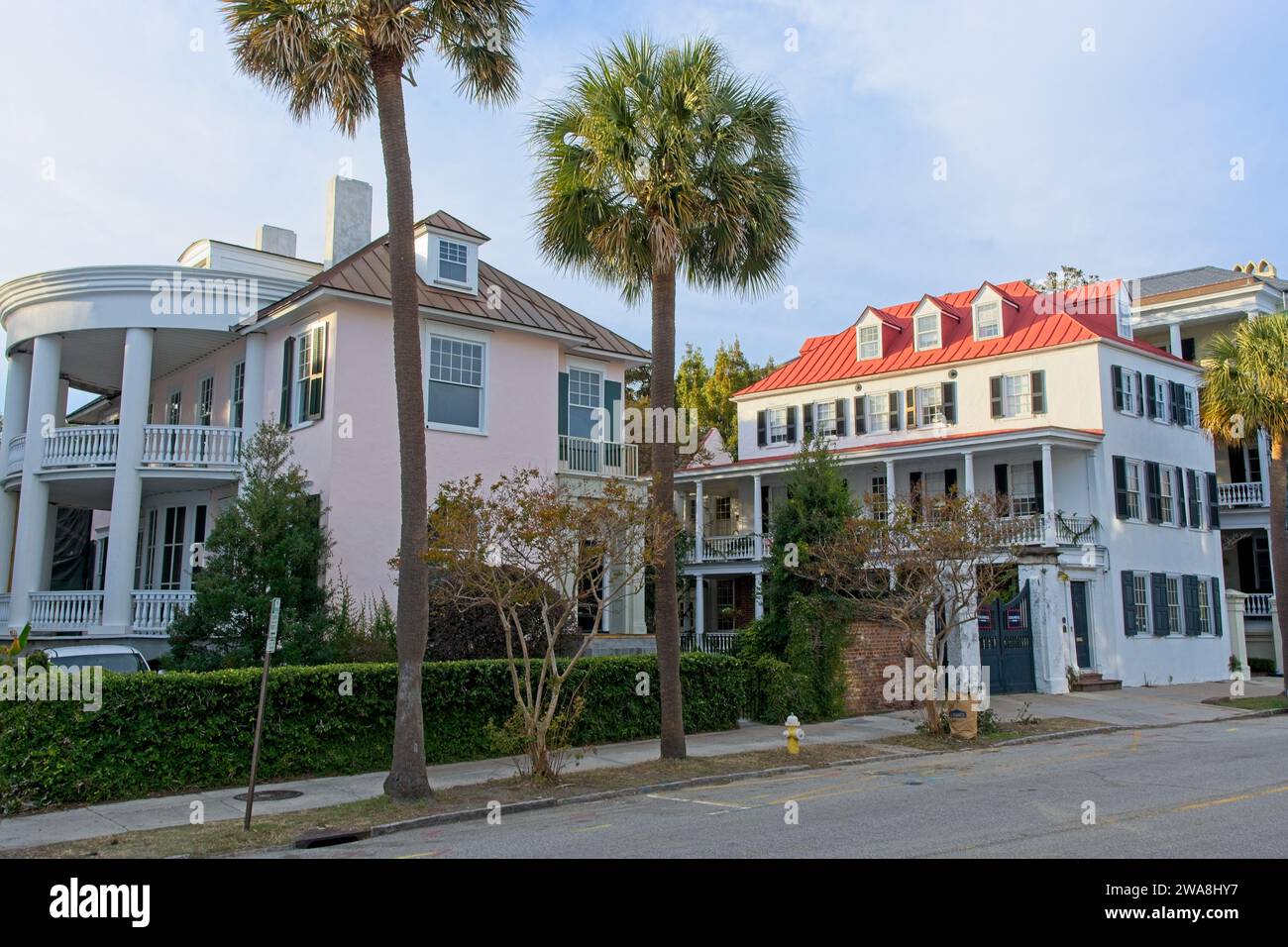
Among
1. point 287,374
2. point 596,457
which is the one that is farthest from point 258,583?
point 596,457

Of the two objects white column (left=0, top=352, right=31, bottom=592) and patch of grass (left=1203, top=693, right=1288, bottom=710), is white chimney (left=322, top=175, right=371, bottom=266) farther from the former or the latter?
patch of grass (left=1203, top=693, right=1288, bottom=710)

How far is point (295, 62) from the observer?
1298 cm

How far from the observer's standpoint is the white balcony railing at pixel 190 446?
21833 mm

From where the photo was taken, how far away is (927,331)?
35969mm

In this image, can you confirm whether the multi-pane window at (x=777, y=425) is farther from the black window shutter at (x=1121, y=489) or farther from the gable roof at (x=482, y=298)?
the gable roof at (x=482, y=298)

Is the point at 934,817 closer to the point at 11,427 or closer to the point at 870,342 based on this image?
the point at 11,427

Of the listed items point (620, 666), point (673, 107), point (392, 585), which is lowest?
point (620, 666)

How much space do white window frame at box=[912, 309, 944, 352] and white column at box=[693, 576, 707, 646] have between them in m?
11.0

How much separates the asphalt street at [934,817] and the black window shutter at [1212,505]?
20.7 metres

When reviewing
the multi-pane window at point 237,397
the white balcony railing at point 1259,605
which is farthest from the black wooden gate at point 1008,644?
the multi-pane window at point 237,397

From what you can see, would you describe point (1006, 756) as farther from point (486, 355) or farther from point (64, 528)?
point (64, 528)

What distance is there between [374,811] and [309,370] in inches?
454

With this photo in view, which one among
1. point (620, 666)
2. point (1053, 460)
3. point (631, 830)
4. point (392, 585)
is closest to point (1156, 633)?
point (1053, 460)

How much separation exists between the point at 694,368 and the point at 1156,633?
77.3 feet
